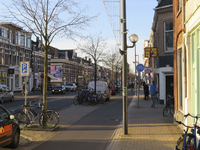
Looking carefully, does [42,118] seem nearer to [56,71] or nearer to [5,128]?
[5,128]

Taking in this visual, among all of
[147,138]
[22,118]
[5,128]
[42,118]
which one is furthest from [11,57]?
[147,138]

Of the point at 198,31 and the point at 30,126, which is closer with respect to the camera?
the point at 198,31

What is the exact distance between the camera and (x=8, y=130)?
6551mm

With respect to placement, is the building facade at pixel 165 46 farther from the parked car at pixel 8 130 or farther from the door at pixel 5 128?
the door at pixel 5 128

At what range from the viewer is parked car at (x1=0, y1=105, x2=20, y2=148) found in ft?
20.4

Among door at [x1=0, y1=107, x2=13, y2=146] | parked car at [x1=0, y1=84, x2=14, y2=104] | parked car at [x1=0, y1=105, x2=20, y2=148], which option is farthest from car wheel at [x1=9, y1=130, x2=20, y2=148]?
parked car at [x1=0, y1=84, x2=14, y2=104]

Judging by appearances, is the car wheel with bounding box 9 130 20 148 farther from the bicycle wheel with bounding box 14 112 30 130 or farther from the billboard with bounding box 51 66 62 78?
the billboard with bounding box 51 66 62 78

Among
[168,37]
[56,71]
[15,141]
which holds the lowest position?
[15,141]

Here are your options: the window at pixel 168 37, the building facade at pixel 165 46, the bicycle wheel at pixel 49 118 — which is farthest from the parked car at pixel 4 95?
the window at pixel 168 37

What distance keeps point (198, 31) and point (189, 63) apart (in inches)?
49.1

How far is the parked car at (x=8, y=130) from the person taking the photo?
622 cm

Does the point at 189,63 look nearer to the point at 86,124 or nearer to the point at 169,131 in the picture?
the point at 169,131

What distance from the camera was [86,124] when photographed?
11070mm

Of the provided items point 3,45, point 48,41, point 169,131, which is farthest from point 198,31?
point 3,45
